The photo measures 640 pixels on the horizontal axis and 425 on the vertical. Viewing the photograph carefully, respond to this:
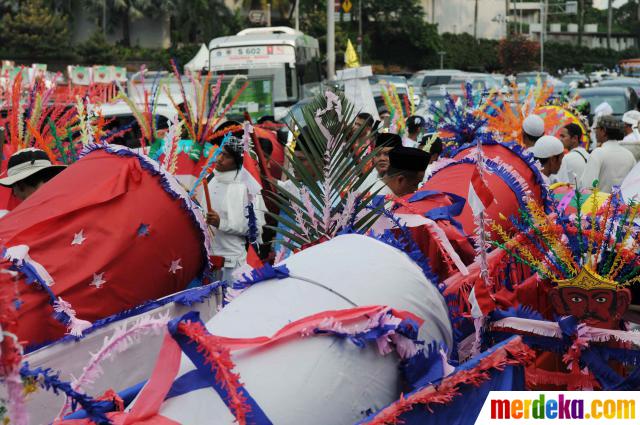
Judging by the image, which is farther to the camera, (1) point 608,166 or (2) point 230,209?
(1) point 608,166

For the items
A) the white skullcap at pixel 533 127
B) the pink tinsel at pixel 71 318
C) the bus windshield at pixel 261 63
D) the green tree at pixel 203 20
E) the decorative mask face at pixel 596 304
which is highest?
the green tree at pixel 203 20

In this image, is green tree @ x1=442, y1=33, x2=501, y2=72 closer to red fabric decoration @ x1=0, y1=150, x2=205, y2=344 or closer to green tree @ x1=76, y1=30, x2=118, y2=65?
green tree @ x1=76, y1=30, x2=118, y2=65

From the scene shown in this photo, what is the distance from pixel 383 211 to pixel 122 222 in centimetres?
118

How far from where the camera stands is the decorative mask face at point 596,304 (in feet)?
11.1

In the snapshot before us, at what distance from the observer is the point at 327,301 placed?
2824 mm

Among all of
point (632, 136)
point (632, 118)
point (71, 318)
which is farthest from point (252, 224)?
point (632, 118)

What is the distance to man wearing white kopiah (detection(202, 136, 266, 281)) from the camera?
20.4ft

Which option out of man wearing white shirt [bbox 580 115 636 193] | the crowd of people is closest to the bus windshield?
the crowd of people

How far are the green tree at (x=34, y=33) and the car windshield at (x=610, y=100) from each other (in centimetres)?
3399

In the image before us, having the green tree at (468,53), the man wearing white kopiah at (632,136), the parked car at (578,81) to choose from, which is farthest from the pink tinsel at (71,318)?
the green tree at (468,53)

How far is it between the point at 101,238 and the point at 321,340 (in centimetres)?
172

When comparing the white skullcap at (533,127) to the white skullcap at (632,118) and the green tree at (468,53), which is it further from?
the green tree at (468,53)

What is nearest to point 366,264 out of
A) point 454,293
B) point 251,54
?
point 454,293

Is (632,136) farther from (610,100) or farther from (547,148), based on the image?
(610,100)
